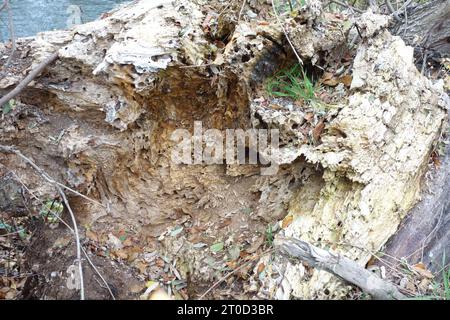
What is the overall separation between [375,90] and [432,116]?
1.50 feet

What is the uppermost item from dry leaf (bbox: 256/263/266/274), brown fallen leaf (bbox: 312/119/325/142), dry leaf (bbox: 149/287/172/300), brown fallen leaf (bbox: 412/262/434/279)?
brown fallen leaf (bbox: 312/119/325/142)

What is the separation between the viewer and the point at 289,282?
1993 mm

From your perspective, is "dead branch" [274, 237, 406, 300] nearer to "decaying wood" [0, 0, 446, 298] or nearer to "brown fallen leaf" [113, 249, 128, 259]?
"decaying wood" [0, 0, 446, 298]

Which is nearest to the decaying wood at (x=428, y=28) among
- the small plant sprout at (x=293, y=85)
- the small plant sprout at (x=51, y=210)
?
the small plant sprout at (x=293, y=85)

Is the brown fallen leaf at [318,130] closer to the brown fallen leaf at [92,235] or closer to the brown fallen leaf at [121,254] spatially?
the brown fallen leaf at [121,254]

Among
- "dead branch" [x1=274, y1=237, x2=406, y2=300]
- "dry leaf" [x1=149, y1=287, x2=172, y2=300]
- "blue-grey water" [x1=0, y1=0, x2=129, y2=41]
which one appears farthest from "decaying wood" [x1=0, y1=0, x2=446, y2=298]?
"blue-grey water" [x1=0, y1=0, x2=129, y2=41]

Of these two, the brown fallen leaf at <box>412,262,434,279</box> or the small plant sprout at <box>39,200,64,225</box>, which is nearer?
the brown fallen leaf at <box>412,262,434,279</box>

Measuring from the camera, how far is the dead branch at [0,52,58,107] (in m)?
2.32

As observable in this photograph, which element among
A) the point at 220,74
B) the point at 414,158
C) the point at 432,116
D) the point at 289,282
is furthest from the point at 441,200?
the point at 220,74

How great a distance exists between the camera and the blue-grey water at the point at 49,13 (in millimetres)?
7012

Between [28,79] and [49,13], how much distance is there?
6029 millimetres

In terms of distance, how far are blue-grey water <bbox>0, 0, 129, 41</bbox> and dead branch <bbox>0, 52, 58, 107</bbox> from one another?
196 inches

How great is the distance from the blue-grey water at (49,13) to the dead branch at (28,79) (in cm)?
499

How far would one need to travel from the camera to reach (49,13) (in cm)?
739
